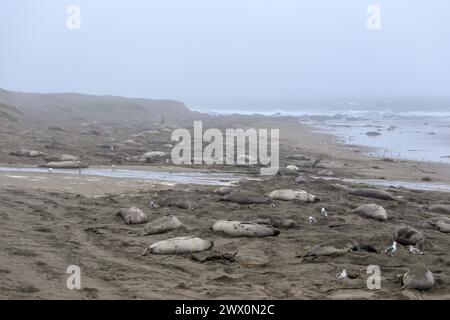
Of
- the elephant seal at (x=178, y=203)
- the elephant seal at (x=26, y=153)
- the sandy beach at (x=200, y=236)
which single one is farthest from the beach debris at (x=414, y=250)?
the elephant seal at (x=26, y=153)

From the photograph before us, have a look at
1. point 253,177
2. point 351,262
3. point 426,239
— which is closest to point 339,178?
point 253,177

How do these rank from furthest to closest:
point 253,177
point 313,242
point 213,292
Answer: point 253,177, point 313,242, point 213,292

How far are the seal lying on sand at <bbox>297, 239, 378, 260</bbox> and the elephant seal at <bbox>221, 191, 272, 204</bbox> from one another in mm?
3860

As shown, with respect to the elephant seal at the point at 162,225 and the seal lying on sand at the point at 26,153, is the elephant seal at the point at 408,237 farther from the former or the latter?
the seal lying on sand at the point at 26,153

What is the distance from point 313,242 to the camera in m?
8.99

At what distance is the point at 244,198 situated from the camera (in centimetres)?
1225

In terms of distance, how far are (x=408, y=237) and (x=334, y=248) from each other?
1655mm

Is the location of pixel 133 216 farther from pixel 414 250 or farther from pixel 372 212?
pixel 414 250

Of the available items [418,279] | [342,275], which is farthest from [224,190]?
[418,279]

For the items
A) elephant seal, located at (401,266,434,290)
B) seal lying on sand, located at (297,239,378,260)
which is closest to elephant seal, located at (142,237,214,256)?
seal lying on sand, located at (297,239,378,260)

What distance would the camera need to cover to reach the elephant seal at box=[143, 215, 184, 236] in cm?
935

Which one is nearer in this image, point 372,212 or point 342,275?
point 342,275
